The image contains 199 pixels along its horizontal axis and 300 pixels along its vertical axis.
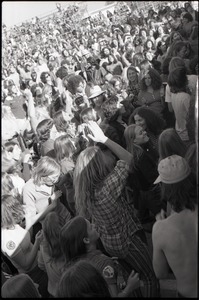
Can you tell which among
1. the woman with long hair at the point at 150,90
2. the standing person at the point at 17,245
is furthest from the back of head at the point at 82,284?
the woman with long hair at the point at 150,90

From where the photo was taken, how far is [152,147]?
3.53 metres

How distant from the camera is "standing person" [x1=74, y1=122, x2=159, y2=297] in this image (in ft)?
8.33

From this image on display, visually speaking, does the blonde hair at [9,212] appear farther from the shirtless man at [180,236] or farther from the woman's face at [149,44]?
the woman's face at [149,44]

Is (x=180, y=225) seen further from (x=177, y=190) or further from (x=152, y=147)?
(x=152, y=147)

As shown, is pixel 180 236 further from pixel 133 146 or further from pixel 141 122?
pixel 141 122

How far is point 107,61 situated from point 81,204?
6394 millimetres

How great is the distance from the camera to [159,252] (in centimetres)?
195

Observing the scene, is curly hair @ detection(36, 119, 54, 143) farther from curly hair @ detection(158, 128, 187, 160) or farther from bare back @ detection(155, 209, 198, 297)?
bare back @ detection(155, 209, 198, 297)

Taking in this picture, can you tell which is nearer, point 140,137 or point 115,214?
point 115,214

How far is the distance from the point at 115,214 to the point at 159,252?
672mm

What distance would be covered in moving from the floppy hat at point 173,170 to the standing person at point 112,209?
0.42 m

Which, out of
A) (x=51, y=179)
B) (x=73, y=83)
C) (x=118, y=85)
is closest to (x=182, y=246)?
(x=51, y=179)

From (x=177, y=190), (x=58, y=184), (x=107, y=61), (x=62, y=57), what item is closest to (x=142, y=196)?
(x=58, y=184)

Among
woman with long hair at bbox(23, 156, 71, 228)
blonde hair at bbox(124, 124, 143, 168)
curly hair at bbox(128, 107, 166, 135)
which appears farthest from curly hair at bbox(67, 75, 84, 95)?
woman with long hair at bbox(23, 156, 71, 228)
